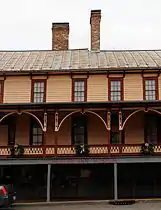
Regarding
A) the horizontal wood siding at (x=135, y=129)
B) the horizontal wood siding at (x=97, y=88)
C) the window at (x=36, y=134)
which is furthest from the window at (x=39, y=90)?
the horizontal wood siding at (x=135, y=129)

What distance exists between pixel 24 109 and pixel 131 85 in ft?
24.0

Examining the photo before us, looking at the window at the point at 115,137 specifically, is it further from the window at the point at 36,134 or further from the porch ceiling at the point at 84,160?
the window at the point at 36,134

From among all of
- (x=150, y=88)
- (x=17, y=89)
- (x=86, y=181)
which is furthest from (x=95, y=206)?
(x=17, y=89)

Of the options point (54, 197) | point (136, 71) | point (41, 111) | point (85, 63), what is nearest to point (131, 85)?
point (136, 71)

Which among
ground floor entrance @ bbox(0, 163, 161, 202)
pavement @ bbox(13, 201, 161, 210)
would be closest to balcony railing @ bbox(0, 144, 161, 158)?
Answer: ground floor entrance @ bbox(0, 163, 161, 202)

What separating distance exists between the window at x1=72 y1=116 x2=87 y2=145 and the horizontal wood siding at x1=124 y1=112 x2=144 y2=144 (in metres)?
2.68

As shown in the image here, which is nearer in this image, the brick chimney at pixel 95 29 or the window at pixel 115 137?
the window at pixel 115 137

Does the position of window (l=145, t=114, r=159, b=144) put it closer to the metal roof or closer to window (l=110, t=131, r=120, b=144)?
window (l=110, t=131, r=120, b=144)

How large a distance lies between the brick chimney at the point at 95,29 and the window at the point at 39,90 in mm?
6507

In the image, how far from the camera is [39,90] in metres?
25.2

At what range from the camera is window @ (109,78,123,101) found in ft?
81.6

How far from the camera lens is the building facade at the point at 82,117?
2262 centimetres

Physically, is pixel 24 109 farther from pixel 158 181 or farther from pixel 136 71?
pixel 158 181

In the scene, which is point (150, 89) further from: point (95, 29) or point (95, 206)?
point (95, 206)
